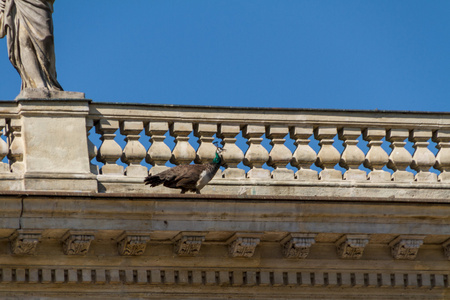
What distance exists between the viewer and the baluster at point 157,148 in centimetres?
1936

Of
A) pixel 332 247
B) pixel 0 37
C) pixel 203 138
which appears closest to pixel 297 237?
pixel 332 247

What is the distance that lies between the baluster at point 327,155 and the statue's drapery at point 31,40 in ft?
11.2

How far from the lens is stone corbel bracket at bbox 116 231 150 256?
18.2m

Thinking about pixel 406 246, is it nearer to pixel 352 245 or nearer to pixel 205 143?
pixel 352 245

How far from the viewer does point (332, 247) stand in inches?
755

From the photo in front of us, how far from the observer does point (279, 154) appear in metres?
19.7

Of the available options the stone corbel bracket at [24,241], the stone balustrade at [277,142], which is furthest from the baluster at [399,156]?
the stone corbel bracket at [24,241]

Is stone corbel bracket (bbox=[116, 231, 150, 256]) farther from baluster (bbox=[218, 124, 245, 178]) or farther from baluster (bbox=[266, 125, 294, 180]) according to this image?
baluster (bbox=[266, 125, 294, 180])

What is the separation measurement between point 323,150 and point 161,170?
2.18 meters

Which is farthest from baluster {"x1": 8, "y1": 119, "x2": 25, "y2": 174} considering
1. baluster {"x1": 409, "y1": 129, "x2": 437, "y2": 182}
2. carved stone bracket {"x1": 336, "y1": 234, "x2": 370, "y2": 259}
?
baluster {"x1": 409, "y1": 129, "x2": 437, "y2": 182}

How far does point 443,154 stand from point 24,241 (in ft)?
18.9

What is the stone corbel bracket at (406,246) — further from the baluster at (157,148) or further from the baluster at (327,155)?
the baluster at (157,148)

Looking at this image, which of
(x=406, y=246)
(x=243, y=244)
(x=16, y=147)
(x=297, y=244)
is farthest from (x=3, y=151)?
(x=406, y=246)

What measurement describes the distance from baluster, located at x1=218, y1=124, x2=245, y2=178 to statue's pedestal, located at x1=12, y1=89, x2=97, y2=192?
1.76 meters
